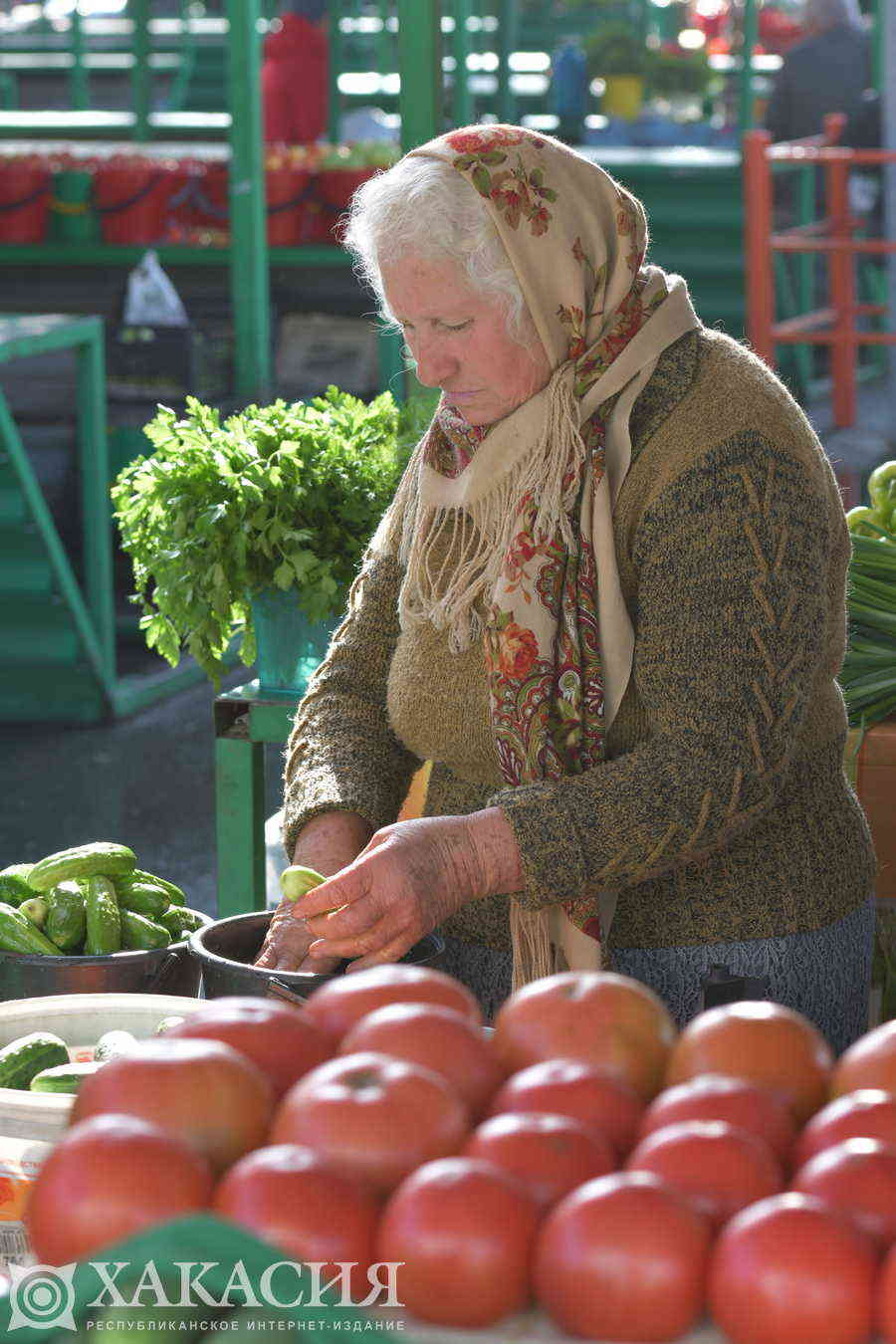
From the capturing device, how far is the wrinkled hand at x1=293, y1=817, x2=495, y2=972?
1837mm

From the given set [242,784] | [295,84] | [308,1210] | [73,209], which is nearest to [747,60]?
[295,84]

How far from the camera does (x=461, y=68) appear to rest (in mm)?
9734

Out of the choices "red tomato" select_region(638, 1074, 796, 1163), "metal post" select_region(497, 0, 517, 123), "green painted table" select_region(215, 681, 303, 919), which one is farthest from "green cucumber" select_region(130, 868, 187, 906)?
"metal post" select_region(497, 0, 517, 123)

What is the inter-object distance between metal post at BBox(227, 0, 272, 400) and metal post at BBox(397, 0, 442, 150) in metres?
3.86

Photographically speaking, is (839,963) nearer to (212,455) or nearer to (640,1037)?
(640,1037)

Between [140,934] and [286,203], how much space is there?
684 cm

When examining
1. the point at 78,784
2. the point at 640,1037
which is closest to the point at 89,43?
the point at 78,784

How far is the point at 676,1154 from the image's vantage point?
1.00 metres

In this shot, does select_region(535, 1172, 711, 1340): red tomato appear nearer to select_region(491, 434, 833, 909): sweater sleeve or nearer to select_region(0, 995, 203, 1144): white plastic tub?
select_region(0, 995, 203, 1144): white plastic tub

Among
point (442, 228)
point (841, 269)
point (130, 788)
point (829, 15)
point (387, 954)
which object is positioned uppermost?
point (829, 15)

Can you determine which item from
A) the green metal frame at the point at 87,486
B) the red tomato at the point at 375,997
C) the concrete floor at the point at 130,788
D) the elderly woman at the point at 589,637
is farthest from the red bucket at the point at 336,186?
the red tomato at the point at 375,997

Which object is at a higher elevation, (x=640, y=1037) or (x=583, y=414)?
(x=583, y=414)

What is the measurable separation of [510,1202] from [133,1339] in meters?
0.21

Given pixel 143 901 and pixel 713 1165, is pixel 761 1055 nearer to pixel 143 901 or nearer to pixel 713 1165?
pixel 713 1165
